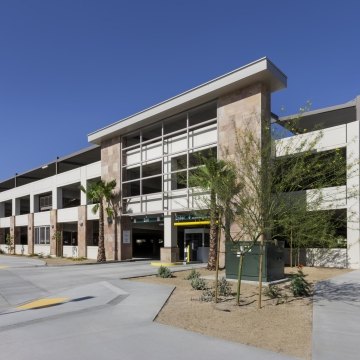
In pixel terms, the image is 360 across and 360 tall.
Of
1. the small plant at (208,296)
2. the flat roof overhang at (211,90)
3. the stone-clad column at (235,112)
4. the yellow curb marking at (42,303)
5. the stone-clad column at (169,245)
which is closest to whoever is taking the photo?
the yellow curb marking at (42,303)

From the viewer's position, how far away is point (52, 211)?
43.0 meters

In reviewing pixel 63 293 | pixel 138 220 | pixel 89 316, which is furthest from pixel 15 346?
pixel 138 220

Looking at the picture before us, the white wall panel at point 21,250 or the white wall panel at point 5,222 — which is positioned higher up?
the white wall panel at point 5,222

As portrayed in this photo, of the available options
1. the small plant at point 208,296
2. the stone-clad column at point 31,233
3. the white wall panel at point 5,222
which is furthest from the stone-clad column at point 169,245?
the white wall panel at point 5,222

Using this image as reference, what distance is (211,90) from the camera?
25656 mm

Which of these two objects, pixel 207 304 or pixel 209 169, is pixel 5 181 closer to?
pixel 209 169

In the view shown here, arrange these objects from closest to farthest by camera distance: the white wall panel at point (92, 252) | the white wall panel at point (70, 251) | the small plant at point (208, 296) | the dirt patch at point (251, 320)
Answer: the dirt patch at point (251, 320), the small plant at point (208, 296), the white wall panel at point (92, 252), the white wall panel at point (70, 251)

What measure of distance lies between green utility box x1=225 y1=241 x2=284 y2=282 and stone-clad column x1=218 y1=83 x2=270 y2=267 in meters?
6.59

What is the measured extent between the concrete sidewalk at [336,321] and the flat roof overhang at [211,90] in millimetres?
12549

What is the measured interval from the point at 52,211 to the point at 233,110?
25211 millimetres

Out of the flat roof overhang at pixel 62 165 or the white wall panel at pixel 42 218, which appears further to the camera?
the white wall panel at pixel 42 218

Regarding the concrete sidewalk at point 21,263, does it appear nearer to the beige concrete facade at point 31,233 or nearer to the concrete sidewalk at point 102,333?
the beige concrete facade at point 31,233

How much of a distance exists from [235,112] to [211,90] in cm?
205

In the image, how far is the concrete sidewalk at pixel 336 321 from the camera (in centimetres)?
745
